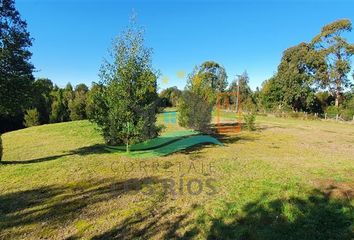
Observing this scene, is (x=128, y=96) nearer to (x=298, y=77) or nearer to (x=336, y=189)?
(x=336, y=189)

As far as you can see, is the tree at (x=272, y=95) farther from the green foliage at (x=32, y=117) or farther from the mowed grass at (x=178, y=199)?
the green foliage at (x=32, y=117)

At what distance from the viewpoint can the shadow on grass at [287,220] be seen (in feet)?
13.9

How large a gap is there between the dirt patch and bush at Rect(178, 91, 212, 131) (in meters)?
10.9

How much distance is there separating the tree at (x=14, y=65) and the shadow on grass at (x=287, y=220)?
335 inches

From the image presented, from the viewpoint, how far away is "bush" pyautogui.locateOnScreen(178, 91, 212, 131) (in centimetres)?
1738

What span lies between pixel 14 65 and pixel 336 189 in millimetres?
11308

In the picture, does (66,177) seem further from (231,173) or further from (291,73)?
(291,73)

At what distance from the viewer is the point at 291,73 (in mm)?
39031

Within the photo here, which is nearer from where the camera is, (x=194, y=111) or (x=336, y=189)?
(x=336, y=189)

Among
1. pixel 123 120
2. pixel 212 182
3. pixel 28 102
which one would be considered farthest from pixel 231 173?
pixel 28 102

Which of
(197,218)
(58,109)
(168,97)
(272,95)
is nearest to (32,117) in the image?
(58,109)

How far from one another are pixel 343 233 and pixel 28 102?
35.1 feet

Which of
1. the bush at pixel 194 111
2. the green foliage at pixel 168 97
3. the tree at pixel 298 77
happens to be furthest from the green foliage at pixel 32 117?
the tree at pixel 298 77

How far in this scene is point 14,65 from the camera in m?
9.31
